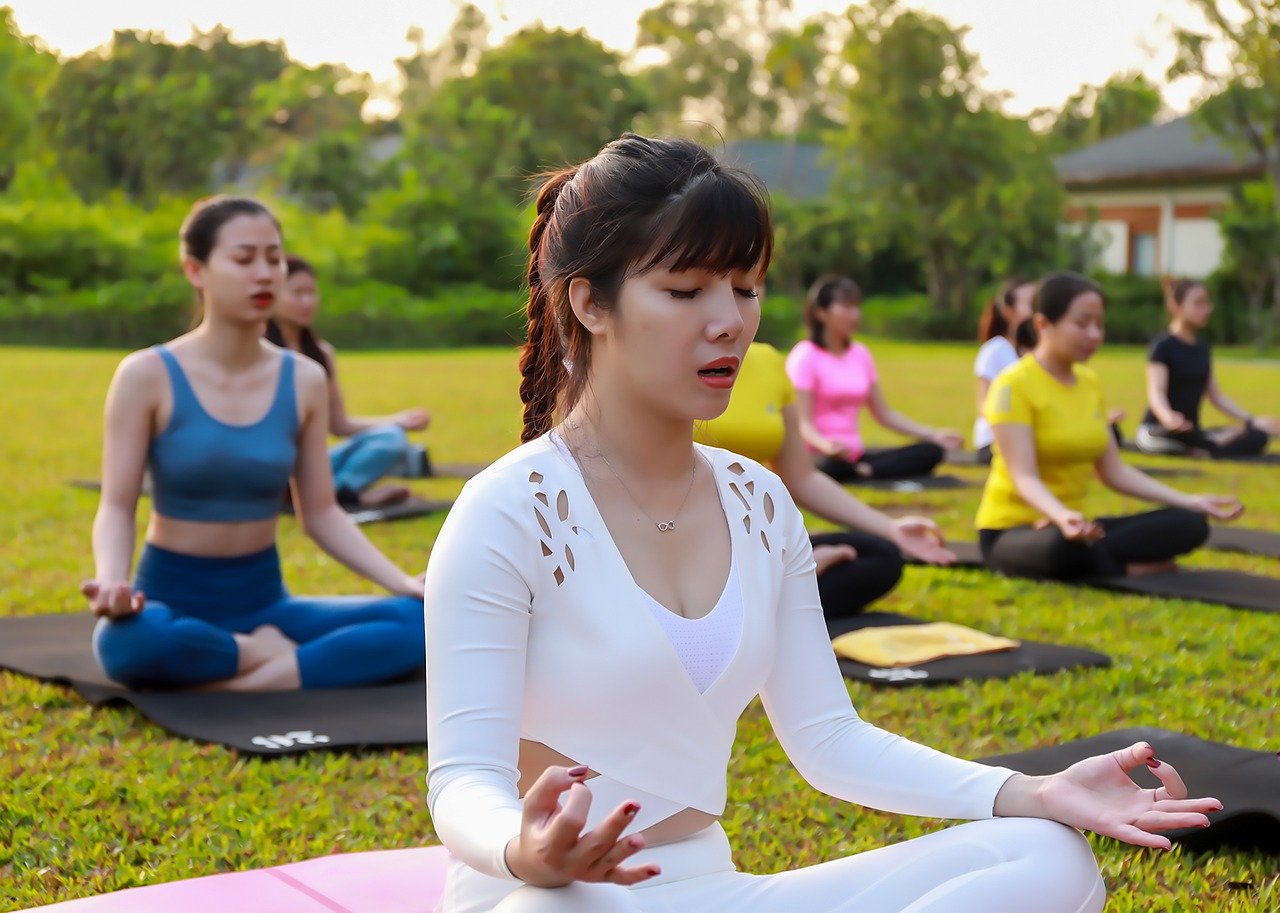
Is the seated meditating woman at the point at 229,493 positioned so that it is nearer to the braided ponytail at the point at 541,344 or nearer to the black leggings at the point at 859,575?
the black leggings at the point at 859,575

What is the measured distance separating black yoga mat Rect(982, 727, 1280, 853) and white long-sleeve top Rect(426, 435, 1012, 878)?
1.11 meters

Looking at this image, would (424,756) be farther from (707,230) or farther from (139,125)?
(139,125)

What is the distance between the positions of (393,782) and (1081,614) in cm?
308

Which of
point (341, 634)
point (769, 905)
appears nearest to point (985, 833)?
point (769, 905)

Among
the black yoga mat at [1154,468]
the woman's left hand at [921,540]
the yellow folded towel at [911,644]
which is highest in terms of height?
the woman's left hand at [921,540]

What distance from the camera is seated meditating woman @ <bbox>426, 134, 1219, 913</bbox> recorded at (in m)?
1.92

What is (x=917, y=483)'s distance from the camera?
957 centimetres

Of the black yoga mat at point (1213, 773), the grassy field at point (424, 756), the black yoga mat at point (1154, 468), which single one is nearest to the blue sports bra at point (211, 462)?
the grassy field at point (424, 756)

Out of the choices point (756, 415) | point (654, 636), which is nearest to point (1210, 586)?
point (756, 415)

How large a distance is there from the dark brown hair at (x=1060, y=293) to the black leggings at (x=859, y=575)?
1.34m

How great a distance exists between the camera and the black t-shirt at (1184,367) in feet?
35.0

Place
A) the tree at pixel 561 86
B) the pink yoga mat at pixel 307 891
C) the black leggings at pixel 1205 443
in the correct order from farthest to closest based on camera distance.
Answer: the tree at pixel 561 86, the black leggings at pixel 1205 443, the pink yoga mat at pixel 307 891

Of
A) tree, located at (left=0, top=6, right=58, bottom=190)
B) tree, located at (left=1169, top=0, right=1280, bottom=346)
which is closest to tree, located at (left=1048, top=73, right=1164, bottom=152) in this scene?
tree, located at (left=1169, top=0, right=1280, bottom=346)

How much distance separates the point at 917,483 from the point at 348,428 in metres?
3.72
